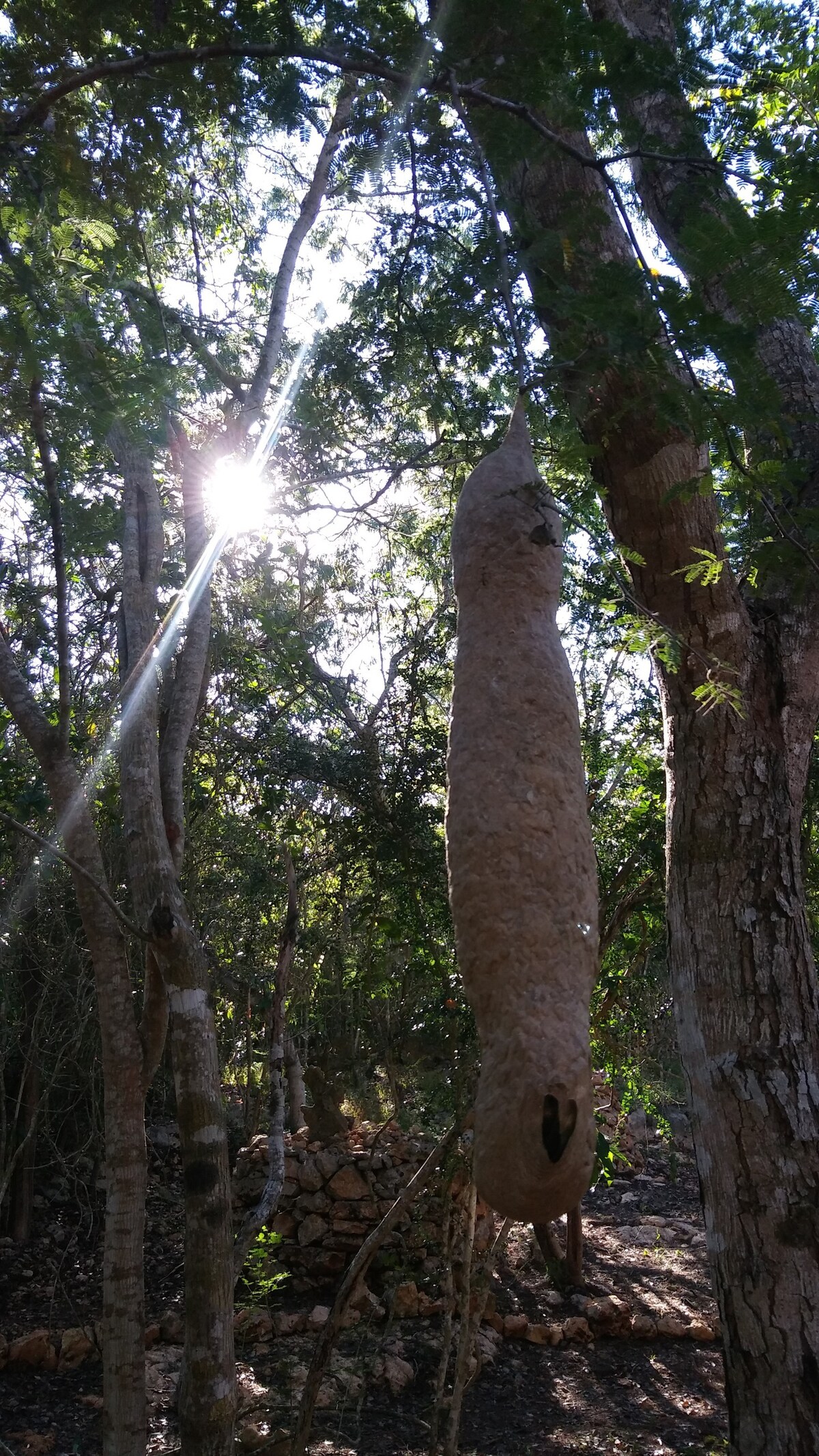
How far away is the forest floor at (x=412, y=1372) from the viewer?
6.21 m

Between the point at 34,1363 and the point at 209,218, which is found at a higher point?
the point at 209,218

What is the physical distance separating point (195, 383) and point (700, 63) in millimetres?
3622

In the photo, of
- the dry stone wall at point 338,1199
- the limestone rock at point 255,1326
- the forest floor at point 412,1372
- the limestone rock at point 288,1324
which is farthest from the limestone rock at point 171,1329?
the dry stone wall at point 338,1199

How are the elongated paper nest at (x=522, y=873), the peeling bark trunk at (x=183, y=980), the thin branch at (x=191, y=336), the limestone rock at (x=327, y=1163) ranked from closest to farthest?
the elongated paper nest at (x=522, y=873), the peeling bark trunk at (x=183, y=980), the thin branch at (x=191, y=336), the limestone rock at (x=327, y=1163)

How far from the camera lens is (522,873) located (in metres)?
1.37

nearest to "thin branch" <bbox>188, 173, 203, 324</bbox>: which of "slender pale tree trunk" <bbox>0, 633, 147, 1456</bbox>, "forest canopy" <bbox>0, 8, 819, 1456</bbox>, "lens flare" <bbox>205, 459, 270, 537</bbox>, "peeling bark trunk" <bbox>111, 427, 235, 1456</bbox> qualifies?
"forest canopy" <bbox>0, 8, 819, 1456</bbox>

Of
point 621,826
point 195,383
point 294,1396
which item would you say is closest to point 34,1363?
point 294,1396

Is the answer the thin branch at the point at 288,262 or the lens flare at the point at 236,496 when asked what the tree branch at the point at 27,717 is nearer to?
the lens flare at the point at 236,496

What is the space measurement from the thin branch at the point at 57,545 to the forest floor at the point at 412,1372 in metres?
3.48

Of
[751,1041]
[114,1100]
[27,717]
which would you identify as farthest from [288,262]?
[751,1041]

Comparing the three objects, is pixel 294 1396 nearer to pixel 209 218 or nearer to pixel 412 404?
pixel 412 404

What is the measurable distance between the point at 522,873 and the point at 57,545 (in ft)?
11.3

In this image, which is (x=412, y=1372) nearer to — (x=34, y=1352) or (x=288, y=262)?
(x=34, y=1352)

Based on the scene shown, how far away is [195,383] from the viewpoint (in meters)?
6.30
